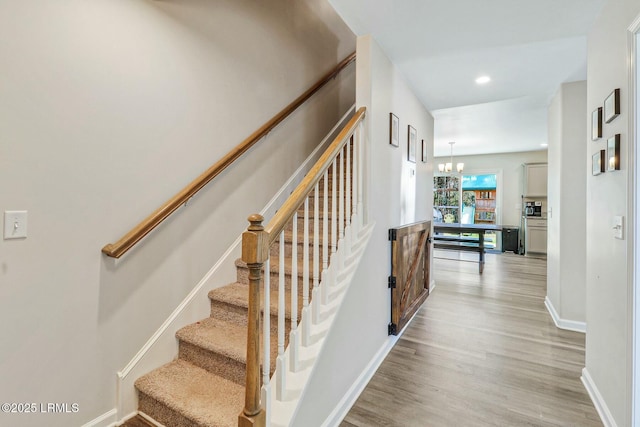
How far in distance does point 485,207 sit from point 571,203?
5951mm

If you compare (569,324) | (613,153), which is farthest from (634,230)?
(569,324)

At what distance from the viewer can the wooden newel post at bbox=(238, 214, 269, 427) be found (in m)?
1.13

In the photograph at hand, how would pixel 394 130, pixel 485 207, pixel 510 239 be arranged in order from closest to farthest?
pixel 394 130 → pixel 510 239 → pixel 485 207

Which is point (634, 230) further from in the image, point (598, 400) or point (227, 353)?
point (227, 353)

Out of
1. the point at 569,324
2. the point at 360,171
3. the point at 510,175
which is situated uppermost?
the point at 510,175

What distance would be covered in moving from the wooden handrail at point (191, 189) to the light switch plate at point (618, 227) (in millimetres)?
2324

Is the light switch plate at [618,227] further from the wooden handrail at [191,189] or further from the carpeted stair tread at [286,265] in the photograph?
the wooden handrail at [191,189]

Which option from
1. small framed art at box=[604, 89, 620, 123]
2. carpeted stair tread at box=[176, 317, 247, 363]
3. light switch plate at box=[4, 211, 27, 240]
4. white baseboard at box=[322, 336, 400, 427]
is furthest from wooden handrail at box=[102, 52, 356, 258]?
small framed art at box=[604, 89, 620, 123]

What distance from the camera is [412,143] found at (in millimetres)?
3225

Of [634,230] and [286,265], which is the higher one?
[634,230]

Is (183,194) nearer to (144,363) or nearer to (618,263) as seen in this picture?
(144,363)

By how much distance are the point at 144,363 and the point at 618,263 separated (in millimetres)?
2691

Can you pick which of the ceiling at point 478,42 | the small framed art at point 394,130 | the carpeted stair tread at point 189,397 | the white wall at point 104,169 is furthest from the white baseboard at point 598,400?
the white wall at point 104,169

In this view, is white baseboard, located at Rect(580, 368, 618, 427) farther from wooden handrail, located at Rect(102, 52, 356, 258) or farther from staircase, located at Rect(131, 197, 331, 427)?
wooden handrail, located at Rect(102, 52, 356, 258)
